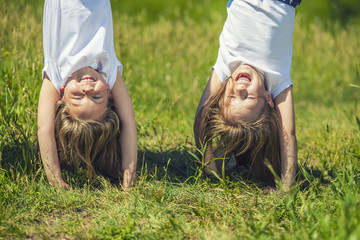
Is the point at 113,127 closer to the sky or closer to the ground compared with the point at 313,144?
closer to the sky

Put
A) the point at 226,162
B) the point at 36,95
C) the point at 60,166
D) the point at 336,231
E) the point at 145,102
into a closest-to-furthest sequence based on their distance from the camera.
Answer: the point at 336,231, the point at 60,166, the point at 226,162, the point at 36,95, the point at 145,102

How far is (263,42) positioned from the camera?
3402 millimetres

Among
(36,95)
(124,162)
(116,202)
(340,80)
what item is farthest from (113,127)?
(340,80)

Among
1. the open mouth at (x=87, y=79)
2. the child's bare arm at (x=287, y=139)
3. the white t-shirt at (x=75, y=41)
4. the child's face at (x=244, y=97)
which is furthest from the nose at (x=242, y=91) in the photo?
the open mouth at (x=87, y=79)

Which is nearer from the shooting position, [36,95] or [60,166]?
[60,166]

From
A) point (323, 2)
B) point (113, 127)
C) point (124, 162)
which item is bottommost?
point (124, 162)

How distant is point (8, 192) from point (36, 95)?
4.34 feet

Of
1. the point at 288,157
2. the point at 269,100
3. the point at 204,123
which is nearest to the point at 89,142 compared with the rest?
the point at 204,123

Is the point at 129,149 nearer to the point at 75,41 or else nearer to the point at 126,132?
the point at 126,132

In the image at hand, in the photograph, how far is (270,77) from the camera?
334cm

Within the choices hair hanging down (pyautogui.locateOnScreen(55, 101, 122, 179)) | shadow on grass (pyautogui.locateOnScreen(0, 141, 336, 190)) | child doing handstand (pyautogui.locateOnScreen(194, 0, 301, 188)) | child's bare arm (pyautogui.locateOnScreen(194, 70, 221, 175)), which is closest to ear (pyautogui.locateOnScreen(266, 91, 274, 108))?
child doing handstand (pyautogui.locateOnScreen(194, 0, 301, 188))

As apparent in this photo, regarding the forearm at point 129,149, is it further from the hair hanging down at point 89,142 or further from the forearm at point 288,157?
the forearm at point 288,157

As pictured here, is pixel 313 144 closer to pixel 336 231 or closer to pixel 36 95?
pixel 336 231

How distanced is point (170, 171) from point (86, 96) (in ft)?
3.38
